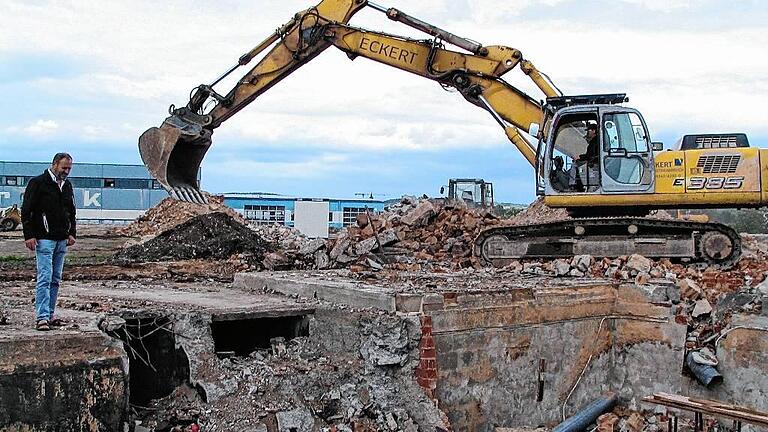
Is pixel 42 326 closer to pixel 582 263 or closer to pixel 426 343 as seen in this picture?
pixel 426 343

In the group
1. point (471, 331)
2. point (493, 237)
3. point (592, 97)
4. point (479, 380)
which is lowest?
point (479, 380)

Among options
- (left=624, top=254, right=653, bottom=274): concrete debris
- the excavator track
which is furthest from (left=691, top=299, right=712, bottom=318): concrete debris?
the excavator track

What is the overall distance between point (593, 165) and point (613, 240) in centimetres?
112

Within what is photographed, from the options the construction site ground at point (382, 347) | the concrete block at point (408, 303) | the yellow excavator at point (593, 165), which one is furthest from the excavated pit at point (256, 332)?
A: the yellow excavator at point (593, 165)

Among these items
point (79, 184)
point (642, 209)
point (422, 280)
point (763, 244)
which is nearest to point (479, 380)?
point (422, 280)

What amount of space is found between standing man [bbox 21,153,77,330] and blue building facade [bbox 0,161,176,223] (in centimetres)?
3863

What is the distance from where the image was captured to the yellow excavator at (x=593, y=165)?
11.2 metres

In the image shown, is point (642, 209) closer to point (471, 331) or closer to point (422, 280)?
point (422, 280)

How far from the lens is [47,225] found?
5.88m

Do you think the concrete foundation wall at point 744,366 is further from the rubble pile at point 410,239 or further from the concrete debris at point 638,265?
the rubble pile at point 410,239

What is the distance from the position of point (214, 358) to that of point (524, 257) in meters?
6.65

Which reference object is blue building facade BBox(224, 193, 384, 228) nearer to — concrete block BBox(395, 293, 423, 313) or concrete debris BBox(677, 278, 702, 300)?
concrete debris BBox(677, 278, 702, 300)

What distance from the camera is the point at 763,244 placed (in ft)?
45.2

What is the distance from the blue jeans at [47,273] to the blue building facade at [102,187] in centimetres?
3857
